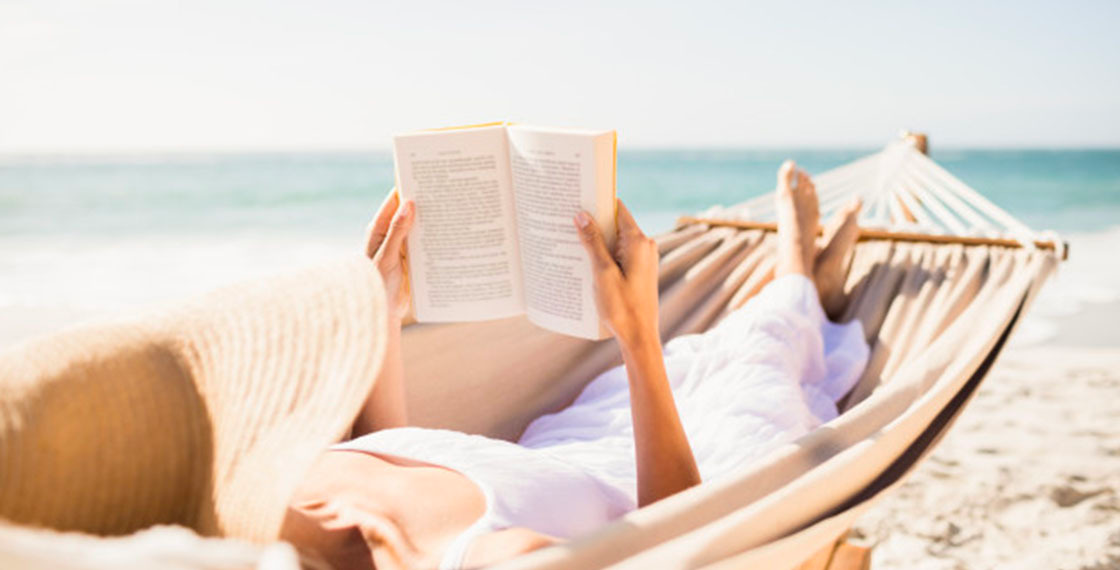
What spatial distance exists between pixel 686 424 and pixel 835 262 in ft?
2.44

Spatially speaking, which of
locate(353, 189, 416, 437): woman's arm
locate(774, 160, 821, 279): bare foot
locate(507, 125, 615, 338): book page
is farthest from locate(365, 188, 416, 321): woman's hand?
locate(774, 160, 821, 279): bare foot

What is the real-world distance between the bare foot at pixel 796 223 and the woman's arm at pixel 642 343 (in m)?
0.98

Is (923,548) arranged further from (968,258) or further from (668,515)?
(668,515)

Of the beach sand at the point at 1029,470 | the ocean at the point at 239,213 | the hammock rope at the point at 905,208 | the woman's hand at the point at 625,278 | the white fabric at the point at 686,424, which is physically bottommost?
the ocean at the point at 239,213

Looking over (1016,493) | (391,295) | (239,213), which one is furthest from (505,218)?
(239,213)

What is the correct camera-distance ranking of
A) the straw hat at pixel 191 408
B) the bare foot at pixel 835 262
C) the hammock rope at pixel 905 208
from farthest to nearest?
the hammock rope at pixel 905 208
the bare foot at pixel 835 262
the straw hat at pixel 191 408

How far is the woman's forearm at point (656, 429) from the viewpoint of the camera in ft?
3.45

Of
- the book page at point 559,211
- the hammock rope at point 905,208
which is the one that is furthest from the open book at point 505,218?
the hammock rope at point 905,208

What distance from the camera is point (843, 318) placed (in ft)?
6.48

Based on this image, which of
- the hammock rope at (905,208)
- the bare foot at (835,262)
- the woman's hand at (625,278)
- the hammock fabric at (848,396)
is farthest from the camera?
the hammock rope at (905,208)

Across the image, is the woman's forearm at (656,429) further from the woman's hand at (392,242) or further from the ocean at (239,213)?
the ocean at (239,213)

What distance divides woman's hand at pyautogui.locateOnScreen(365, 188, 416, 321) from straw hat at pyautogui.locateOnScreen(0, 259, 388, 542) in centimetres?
47

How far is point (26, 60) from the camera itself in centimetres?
1519

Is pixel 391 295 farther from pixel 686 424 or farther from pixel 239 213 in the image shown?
pixel 239 213
